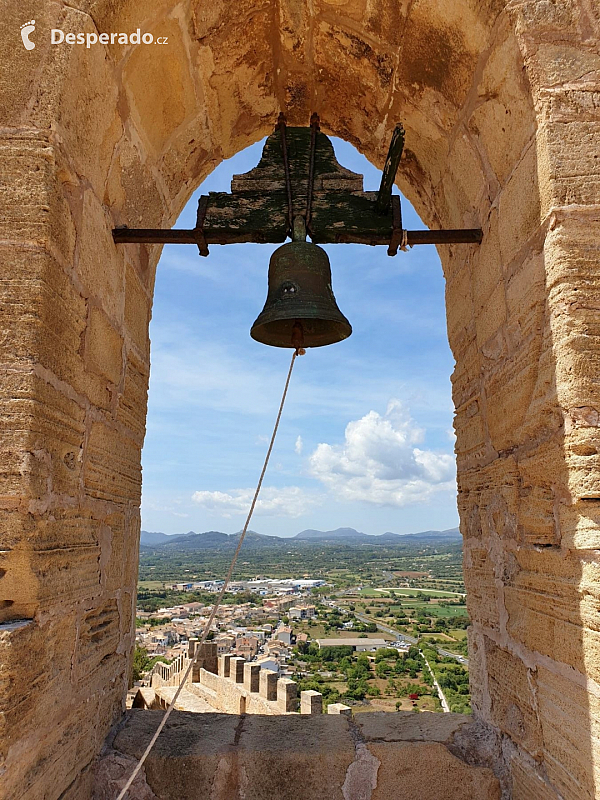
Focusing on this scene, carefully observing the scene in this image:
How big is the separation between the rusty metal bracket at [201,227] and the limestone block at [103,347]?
0.47 m

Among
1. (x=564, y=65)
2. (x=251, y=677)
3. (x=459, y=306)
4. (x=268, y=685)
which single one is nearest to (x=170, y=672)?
(x=251, y=677)

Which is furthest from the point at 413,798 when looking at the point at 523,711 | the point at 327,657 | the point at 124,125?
the point at 327,657

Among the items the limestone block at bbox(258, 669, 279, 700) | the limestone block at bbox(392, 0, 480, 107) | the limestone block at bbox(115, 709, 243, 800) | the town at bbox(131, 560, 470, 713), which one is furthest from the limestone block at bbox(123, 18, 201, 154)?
the limestone block at bbox(258, 669, 279, 700)

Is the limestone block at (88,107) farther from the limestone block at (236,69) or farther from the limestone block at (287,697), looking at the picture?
the limestone block at (287,697)

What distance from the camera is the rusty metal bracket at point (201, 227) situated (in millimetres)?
2285

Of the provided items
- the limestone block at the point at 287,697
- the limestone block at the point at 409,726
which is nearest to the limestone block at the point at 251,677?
the limestone block at the point at 287,697

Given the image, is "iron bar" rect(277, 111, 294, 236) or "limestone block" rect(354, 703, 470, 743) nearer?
"limestone block" rect(354, 703, 470, 743)

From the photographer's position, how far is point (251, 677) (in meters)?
8.48

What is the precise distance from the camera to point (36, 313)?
5.32 ft

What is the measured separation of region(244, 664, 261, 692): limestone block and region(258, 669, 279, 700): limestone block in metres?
0.12

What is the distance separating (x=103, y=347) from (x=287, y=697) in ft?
22.5

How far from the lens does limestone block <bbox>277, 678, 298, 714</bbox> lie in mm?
7585

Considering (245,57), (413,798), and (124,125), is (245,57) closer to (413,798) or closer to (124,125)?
(124,125)
